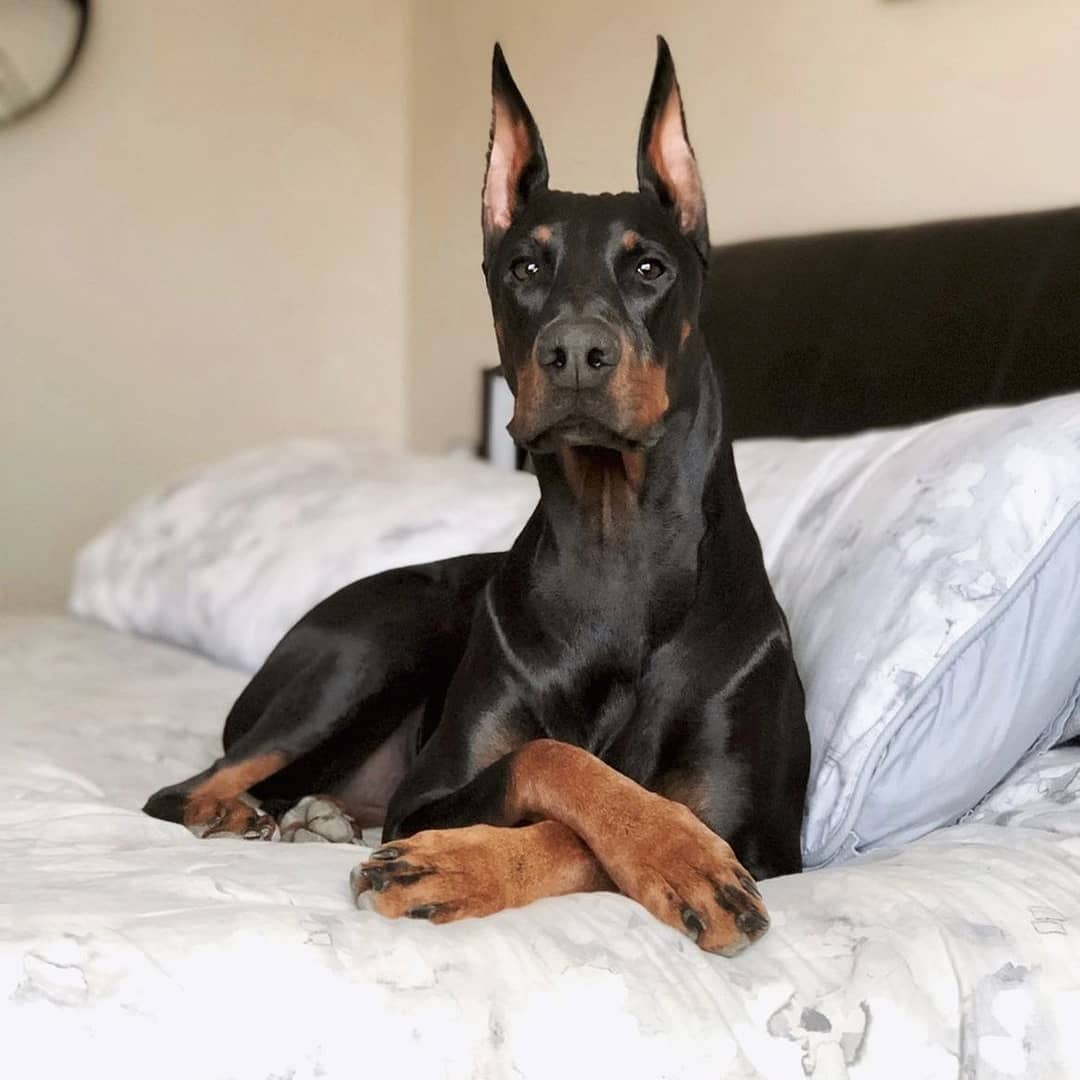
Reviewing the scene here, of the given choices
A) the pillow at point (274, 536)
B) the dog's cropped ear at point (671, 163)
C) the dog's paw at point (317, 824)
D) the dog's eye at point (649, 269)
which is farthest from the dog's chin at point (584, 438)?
the pillow at point (274, 536)

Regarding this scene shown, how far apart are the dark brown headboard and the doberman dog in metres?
→ 0.54

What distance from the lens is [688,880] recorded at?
1160 millimetres

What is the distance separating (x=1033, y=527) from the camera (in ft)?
5.03

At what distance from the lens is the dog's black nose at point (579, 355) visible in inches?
56.8

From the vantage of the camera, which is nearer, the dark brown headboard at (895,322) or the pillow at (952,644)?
the pillow at (952,644)

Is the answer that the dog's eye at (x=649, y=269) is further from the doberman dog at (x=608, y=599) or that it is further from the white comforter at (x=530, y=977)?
the white comforter at (x=530, y=977)

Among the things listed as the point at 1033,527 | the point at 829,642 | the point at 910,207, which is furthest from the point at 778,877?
the point at 910,207

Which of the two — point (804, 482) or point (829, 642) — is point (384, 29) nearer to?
point (804, 482)

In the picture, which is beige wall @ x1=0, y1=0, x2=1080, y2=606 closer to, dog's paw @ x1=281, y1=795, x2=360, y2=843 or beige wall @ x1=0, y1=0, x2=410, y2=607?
beige wall @ x1=0, y1=0, x2=410, y2=607

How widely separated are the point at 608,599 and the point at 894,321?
3.51 feet

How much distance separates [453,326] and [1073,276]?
2384 millimetres

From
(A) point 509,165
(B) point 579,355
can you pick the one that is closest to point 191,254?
(A) point 509,165

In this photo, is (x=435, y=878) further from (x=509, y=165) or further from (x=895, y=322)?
(x=895, y=322)

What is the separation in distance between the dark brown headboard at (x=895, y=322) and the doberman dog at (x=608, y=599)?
0.54 meters
